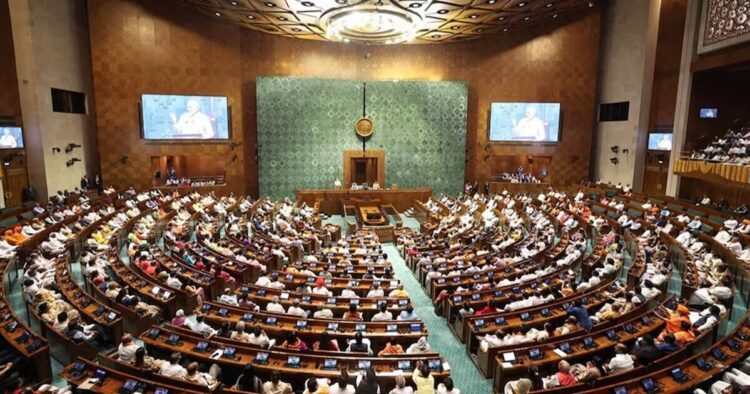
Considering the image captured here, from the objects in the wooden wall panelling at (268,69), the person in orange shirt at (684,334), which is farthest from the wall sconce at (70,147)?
the person in orange shirt at (684,334)

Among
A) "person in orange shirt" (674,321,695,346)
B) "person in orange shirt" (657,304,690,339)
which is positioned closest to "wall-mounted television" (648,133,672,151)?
"person in orange shirt" (657,304,690,339)

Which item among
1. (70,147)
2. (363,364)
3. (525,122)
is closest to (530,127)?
(525,122)

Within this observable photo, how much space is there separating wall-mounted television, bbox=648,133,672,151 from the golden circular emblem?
1581 cm

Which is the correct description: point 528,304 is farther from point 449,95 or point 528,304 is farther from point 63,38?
point 63,38

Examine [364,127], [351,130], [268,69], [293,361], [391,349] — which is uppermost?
[268,69]

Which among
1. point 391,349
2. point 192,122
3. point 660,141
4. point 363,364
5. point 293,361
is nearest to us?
point 363,364

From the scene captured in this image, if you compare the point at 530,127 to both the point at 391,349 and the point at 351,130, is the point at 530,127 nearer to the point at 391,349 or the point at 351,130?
the point at 351,130

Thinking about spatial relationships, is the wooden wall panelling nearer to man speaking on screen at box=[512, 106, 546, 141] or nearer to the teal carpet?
man speaking on screen at box=[512, 106, 546, 141]

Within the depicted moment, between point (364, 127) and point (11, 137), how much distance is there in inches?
680

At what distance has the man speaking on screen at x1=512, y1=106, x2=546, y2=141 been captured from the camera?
26672 mm

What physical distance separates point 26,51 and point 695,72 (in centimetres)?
2933

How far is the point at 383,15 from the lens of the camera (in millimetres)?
18891

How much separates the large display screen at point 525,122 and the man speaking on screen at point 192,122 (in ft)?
58.4

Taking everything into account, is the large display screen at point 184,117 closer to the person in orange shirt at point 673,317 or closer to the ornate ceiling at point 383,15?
the ornate ceiling at point 383,15
